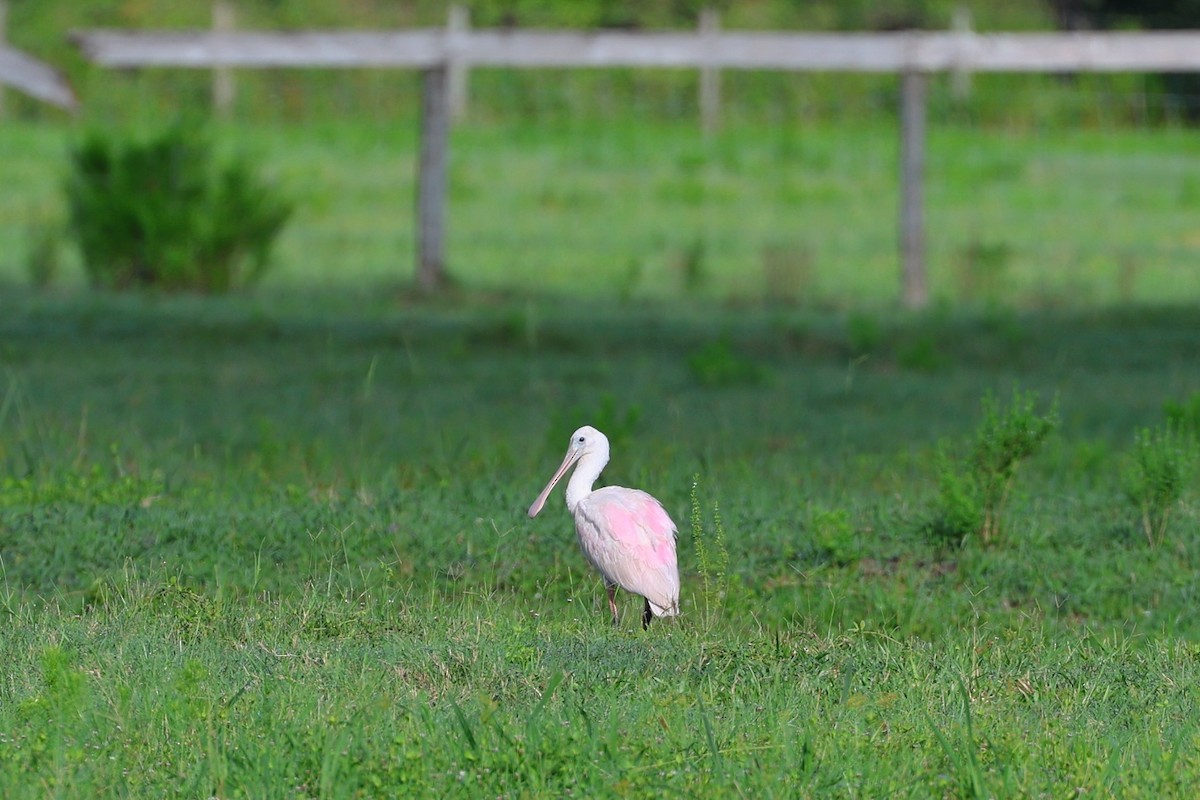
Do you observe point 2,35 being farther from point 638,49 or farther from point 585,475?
point 585,475

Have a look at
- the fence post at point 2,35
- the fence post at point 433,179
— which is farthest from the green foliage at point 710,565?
the fence post at point 2,35

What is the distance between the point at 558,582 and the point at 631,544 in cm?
94

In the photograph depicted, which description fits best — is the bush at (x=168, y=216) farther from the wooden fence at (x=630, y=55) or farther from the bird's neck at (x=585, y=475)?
the bird's neck at (x=585, y=475)

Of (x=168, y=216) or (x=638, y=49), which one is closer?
(x=168, y=216)

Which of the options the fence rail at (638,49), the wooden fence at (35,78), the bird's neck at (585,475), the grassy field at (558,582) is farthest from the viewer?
the fence rail at (638,49)

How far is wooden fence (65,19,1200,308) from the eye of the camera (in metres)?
13.5

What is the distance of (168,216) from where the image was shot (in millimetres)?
13328

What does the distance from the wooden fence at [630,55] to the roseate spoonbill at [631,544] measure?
8424mm

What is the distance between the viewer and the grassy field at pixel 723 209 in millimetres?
14938

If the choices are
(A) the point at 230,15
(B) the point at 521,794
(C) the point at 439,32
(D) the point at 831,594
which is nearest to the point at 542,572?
(D) the point at 831,594

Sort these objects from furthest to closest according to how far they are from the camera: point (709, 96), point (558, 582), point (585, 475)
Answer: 1. point (709, 96)
2. point (558, 582)
3. point (585, 475)

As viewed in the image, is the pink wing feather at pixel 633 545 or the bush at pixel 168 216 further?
the bush at pixel 168 216

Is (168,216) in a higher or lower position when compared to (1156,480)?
higher

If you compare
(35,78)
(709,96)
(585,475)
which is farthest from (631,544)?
(709,96)
